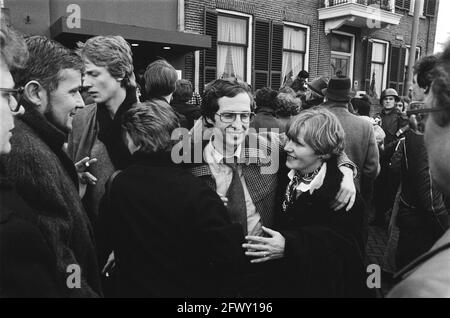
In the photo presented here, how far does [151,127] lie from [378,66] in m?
14.5

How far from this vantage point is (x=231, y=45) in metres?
10.5

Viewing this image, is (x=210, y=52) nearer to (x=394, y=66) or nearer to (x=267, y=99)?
(x=267, y=99)

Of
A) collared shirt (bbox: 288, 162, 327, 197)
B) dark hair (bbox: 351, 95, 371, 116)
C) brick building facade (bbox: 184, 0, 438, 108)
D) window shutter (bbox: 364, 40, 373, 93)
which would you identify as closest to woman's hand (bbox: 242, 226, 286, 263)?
collared shirt (bbox: 288, 162, 327, 197)

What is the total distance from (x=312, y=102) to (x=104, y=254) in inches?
124

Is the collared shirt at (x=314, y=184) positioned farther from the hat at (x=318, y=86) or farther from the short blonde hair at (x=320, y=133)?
the hat at (x=318, y=86)

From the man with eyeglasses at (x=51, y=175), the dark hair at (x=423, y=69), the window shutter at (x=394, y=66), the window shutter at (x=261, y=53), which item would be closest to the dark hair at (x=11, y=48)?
the man with eyeglasses at (x=51, y=175)

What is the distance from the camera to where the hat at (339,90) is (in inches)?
132

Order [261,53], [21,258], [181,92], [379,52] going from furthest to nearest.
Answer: [379,52] → [261,53] → [181,92] → [21,258]

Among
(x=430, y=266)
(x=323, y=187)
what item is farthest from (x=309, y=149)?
(x=430, y=266)

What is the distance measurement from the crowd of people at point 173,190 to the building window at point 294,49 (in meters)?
9.68

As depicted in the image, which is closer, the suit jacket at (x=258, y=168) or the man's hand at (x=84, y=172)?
the suit jacket at (x=258, y=168)

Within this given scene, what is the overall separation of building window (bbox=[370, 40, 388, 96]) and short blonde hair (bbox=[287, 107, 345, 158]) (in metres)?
13.1

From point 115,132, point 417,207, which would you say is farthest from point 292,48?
point 115,132

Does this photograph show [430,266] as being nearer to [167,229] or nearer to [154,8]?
[167,229]
